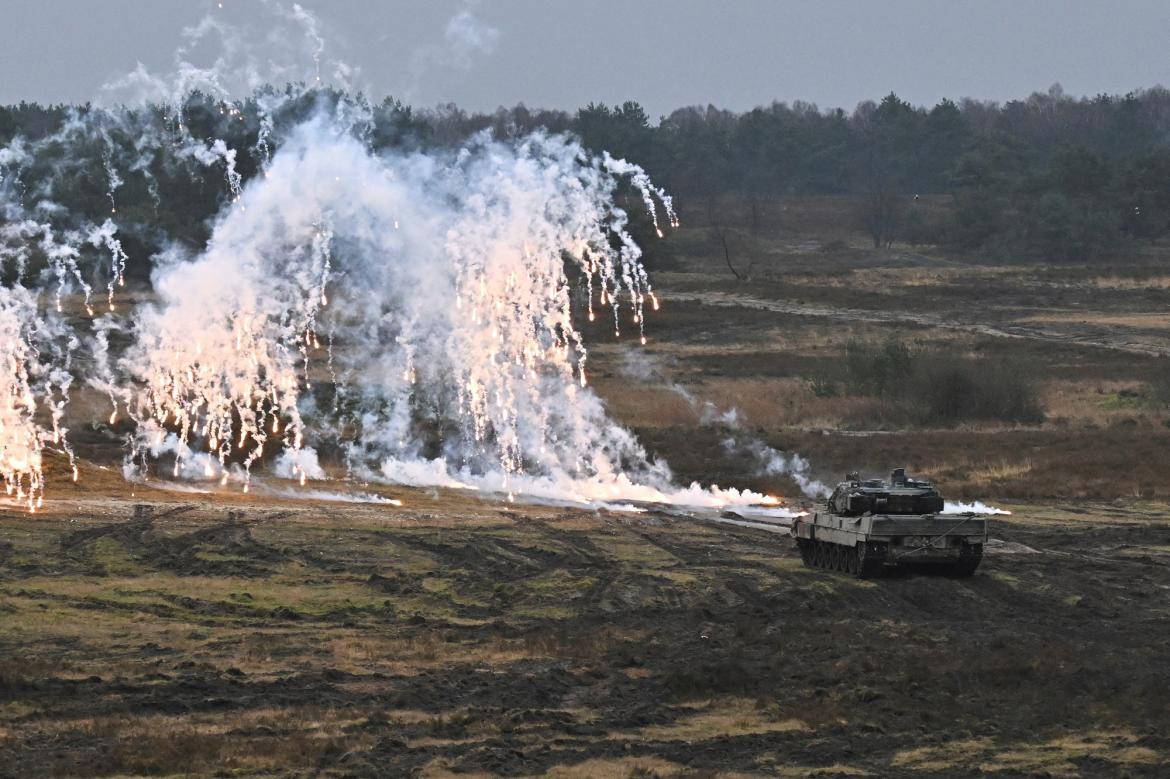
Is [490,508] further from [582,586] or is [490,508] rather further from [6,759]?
[6,759]

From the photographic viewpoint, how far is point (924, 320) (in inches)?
4254

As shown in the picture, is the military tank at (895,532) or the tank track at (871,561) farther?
the tank track at (871,561)

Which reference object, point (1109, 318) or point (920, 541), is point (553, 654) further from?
point (1109, 318)

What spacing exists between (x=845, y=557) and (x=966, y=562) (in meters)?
2.86

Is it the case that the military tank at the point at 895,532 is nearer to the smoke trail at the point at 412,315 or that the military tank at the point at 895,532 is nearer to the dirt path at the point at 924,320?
the smoke trail at the point at 412,315

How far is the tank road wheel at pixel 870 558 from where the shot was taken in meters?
37.7

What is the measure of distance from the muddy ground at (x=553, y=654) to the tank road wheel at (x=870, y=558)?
0.52 m

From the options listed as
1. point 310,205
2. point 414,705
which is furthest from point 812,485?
point 414,705

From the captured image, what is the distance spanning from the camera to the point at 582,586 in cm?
3650

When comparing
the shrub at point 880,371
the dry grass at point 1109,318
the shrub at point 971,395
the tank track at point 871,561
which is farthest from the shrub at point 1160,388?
the tank track at point 871,561

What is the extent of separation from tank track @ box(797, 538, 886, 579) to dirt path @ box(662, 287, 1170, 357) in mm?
59104

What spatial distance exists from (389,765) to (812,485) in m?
42.7

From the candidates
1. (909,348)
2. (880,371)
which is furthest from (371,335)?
(909,348)

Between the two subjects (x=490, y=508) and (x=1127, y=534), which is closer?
(x=1127, y=534)
